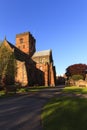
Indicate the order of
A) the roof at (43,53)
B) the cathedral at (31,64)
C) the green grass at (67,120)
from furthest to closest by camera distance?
the roof at (43,53) → the cathedral at (31,64) → the green grass at (67,120)

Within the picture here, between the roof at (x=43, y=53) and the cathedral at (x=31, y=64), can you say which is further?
the roof at (x=43, y=53)

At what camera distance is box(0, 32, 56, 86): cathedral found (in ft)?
186

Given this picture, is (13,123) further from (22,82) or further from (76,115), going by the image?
(22,82)

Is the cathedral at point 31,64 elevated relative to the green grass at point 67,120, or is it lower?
elevated

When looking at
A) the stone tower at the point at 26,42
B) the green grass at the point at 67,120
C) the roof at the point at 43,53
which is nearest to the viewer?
the green grass at the point at 67,120

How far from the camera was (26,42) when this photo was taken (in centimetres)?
9012

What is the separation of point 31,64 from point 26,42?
24758 mm

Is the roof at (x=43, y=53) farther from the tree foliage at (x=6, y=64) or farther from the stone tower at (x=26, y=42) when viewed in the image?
the tree foliage at (x=6, y=64)

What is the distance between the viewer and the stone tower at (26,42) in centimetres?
9012

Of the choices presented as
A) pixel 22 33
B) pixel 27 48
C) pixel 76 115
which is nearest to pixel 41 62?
pixel 27 48

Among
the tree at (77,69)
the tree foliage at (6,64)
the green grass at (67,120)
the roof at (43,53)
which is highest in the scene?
the roof at (43,53)

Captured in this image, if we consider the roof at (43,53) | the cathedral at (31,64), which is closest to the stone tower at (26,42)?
the cathedral at (31,64)

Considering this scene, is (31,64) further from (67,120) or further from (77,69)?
(67,120)

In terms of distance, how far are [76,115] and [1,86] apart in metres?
28.6
